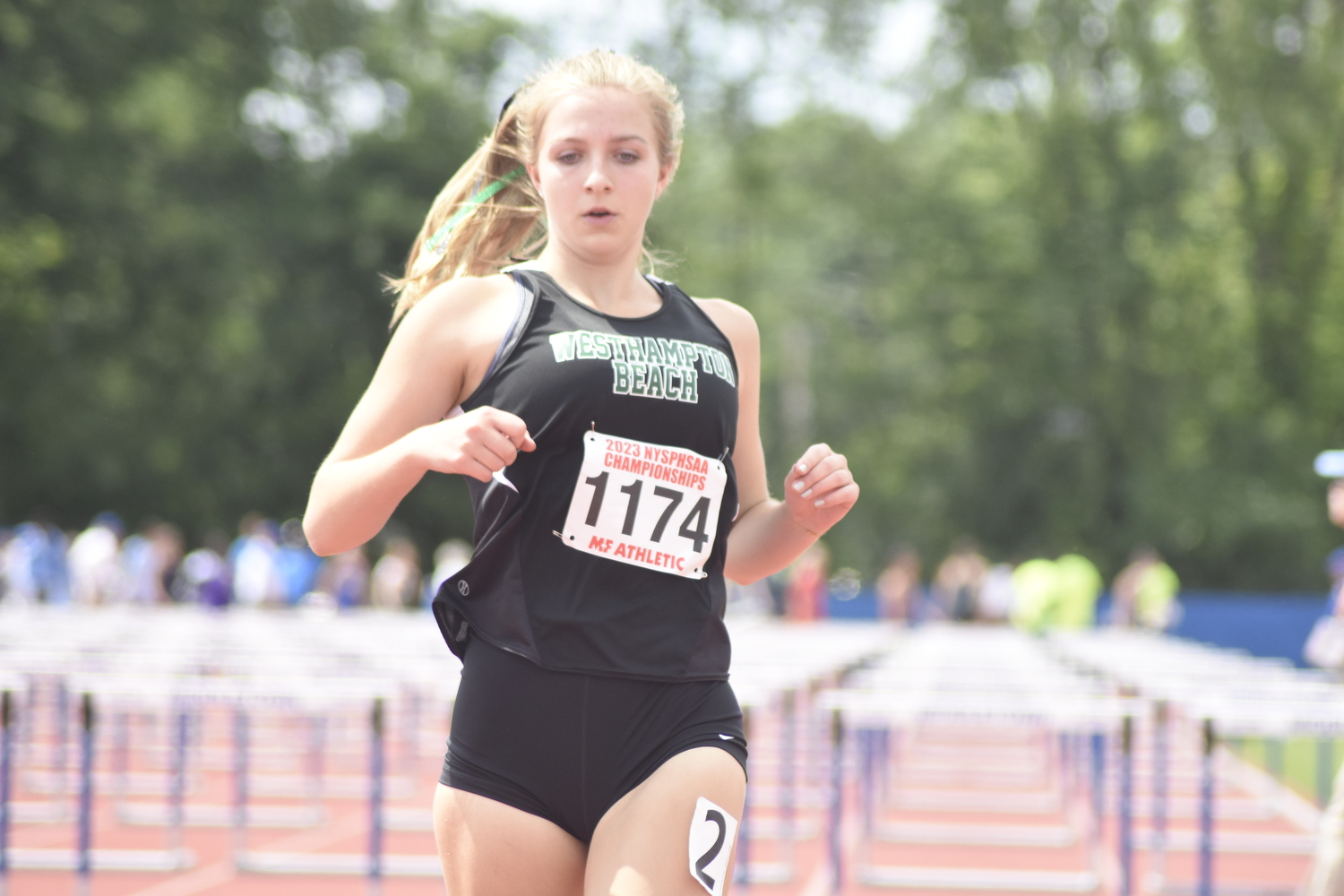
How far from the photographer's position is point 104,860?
26.2ft

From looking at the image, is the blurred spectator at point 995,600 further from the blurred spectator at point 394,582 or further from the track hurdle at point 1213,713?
the track hurdle at point 1213,713

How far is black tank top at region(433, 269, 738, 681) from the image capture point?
2.14m

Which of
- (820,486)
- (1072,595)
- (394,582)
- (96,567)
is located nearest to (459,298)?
(820,486)

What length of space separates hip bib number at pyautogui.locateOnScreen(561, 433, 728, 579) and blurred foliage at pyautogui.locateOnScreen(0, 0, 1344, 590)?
27.5m

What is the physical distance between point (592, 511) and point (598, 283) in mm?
355

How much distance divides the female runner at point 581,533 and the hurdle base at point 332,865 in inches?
222

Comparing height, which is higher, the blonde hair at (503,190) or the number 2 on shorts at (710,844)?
the blonde hair at (503,190)

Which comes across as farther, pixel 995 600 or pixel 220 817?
pixel 995 600

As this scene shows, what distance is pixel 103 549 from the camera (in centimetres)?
2106

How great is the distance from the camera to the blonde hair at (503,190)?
231cm

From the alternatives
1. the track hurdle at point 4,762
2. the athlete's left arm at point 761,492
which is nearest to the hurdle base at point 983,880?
the track hurdle at point 4,762

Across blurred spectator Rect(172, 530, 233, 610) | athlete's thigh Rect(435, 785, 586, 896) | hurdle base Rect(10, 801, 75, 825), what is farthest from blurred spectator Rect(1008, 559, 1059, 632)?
athlete's thigh Rect(435, 785, 586, 896)

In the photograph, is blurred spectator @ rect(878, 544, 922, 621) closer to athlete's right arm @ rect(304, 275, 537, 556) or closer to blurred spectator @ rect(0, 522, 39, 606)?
blurred spectator @ rect(0, 522, 39, 606)

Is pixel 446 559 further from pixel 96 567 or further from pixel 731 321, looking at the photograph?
pixel 731 321
